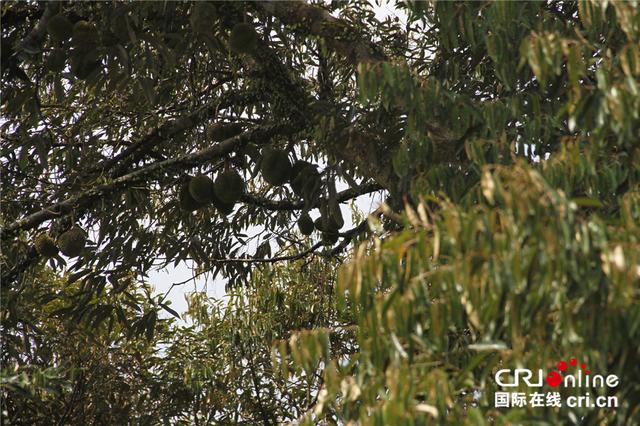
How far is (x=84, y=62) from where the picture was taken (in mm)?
3545

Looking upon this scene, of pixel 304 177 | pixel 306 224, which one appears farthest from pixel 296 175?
pixel 306 224

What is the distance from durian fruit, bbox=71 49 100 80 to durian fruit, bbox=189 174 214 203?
57 cm

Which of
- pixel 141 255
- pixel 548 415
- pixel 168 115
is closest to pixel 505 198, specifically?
pixel 548 415

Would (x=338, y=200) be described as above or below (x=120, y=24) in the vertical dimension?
below

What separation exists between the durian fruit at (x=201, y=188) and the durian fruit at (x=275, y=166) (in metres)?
0.23

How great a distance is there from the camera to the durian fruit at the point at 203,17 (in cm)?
330

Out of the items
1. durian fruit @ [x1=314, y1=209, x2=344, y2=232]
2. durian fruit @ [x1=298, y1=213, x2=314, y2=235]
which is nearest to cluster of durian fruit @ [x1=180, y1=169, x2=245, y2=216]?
durian fruit @ [x1=314, y1=209, x2=344, y2=232]

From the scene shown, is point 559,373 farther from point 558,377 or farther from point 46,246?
point 46,246

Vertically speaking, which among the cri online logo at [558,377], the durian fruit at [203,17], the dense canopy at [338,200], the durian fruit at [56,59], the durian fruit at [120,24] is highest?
the durian fruit at [56,59]

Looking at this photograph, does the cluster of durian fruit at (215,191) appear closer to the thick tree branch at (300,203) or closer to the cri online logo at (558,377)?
the thick tree branch at (300,203)

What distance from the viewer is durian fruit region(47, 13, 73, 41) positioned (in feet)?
11.3

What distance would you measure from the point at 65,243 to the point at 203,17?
1.10m

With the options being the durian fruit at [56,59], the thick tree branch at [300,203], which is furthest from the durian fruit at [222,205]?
the durian fruit at [56,59]

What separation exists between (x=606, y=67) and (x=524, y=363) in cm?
76
